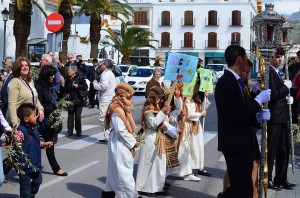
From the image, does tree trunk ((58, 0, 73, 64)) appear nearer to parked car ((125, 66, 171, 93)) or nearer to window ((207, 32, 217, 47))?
parked car ((125, 66, 171, 93))

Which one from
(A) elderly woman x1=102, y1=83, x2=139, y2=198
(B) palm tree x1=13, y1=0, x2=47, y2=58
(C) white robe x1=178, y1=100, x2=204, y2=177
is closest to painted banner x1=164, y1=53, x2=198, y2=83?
(C) white robe x1=178, y1=100, x2=204, y2=177

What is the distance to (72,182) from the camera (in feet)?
28.2

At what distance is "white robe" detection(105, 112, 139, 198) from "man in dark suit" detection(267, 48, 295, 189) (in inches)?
84.2

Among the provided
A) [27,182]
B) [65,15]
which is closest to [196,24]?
[65,15]

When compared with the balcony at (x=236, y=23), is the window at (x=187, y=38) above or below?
below

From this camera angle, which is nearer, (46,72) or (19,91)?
(19,91)

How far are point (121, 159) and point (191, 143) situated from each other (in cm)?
254

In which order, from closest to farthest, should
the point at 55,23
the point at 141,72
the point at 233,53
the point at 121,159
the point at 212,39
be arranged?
the point at 233,53 < the point at 121,159 < the point at 55,23 < the point at 141,72 < the point at 212,39

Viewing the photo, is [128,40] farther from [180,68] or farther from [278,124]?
[278,124]

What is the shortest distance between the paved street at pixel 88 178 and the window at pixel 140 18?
59054 millimetres

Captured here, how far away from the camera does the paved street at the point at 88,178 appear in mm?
7906

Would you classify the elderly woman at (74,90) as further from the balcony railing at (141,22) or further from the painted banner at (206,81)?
the balcony railing at (141,22)

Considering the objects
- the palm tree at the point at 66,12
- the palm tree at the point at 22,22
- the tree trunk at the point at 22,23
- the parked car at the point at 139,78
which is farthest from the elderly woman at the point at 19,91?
the parked car at the point at 139,78

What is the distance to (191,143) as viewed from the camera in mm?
9039
